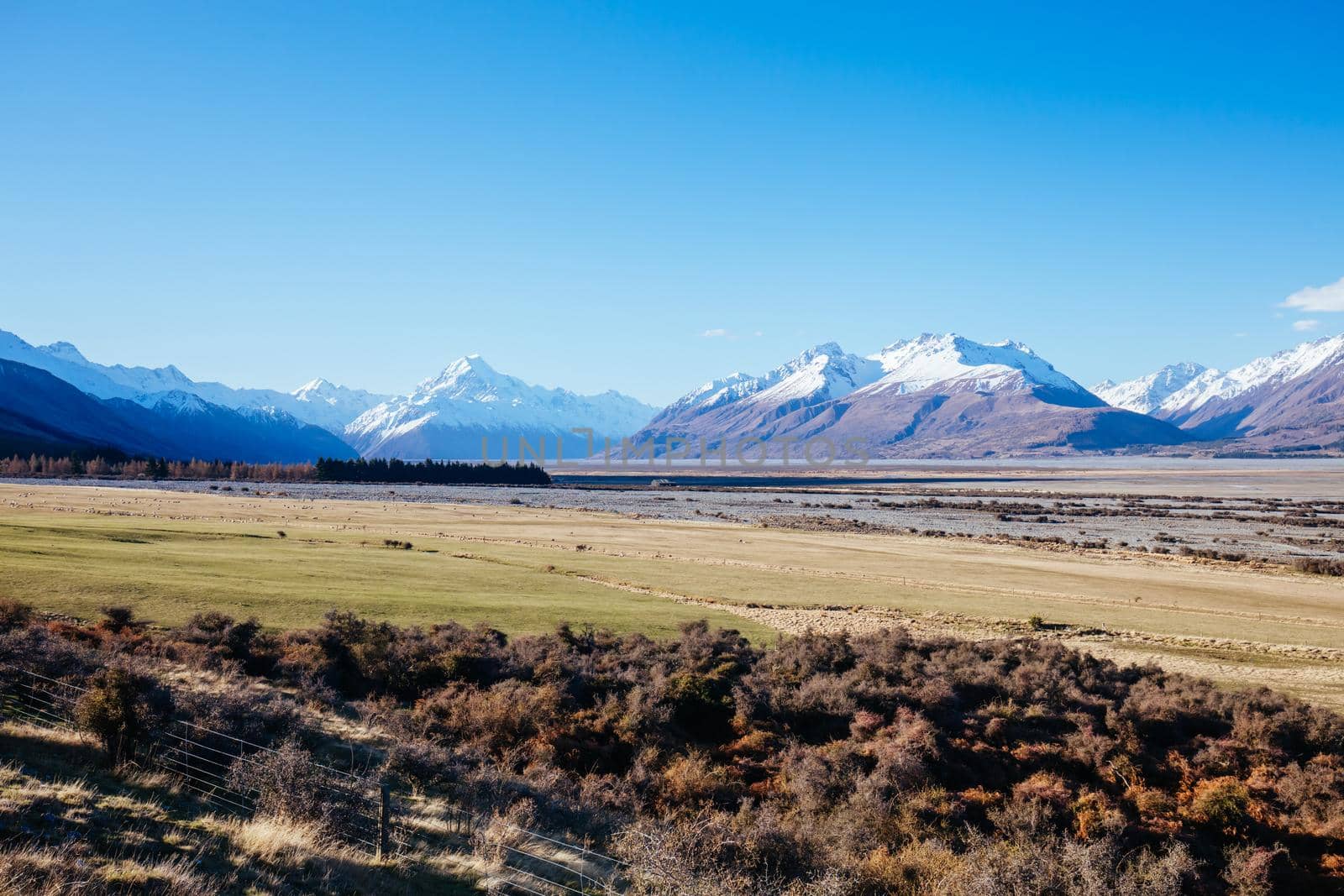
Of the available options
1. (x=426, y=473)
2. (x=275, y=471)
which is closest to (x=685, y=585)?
(x=426, y=473)

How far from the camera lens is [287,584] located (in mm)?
28406

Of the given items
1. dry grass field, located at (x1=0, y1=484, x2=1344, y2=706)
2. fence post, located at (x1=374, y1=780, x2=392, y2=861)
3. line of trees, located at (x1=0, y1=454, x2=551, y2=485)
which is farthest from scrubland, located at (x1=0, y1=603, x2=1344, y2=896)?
line of trees, located at (x1=0, y1=454, x2=551, y2=485)

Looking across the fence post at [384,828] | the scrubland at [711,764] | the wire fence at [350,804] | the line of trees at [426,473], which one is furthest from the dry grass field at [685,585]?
the line of trees at [426,473]

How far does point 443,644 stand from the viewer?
21.2m

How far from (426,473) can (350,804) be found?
574ft

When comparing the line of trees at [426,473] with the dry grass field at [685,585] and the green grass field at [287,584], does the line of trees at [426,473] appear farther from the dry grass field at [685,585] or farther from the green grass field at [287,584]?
the green grass field at [287,584]

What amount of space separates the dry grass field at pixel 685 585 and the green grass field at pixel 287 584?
13cm

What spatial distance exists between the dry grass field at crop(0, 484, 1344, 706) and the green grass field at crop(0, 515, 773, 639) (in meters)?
0.13

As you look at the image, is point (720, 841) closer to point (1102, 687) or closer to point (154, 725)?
point (154, 725)

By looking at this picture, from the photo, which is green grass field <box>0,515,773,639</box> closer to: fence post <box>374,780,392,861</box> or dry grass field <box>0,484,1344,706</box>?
dry grass field <box>0,484,1344,706</box>

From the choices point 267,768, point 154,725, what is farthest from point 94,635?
point 267,768

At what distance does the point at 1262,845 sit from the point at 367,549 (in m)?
40.7

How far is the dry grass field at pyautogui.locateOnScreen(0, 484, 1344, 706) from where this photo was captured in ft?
83.7

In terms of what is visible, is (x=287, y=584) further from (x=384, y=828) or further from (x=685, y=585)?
(x=384, y=828)
